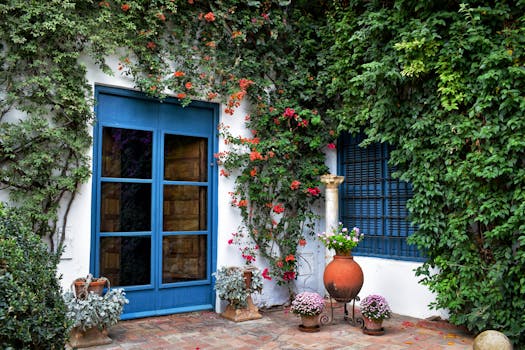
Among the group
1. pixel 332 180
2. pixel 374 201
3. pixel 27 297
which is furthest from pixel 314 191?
pixel 27 297

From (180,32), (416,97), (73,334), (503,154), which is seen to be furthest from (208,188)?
(503,154)

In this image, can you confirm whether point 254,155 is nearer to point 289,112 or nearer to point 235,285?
point 289,112

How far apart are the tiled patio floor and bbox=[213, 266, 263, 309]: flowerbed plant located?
26 centimetres

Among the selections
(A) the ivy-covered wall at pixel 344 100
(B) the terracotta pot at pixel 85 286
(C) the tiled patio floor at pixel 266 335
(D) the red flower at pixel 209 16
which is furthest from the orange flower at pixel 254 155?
(B) the terracotta pot at pixel 85 286

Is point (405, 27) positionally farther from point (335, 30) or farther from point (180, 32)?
point (180, 32)

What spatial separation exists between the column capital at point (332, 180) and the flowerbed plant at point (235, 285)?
4.86 feet

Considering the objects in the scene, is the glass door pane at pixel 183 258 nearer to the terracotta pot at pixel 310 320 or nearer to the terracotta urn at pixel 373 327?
the terracotta pot at pixel 310 320

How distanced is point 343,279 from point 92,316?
2488 millimetres

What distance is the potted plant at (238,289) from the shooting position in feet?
16.5

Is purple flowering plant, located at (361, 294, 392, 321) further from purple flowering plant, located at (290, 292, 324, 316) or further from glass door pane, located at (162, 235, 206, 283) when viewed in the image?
glass door pane, located at (162, 235, 206, 283)

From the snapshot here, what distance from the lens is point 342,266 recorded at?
192 inches

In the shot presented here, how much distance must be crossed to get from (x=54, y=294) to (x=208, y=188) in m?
3.25

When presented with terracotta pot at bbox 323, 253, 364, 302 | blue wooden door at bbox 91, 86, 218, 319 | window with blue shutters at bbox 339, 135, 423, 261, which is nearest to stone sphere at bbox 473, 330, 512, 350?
A: terracotta pot at bbox 323, 253, 364, 302

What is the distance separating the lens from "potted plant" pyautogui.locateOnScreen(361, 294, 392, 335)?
14.8 feet
